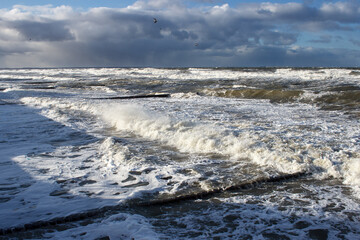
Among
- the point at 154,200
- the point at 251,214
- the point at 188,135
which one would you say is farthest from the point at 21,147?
the point at 251,214

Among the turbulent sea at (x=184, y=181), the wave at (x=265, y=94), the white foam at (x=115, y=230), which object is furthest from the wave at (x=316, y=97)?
the white foam at (x=115, y=230)

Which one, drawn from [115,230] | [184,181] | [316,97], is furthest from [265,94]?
[115,230]

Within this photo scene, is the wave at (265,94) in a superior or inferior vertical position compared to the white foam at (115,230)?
superior

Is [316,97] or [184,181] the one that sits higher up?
[316,97]

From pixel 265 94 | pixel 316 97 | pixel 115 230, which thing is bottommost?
pixel 115 230

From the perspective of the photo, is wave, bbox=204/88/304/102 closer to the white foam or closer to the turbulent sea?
the turbulent sea

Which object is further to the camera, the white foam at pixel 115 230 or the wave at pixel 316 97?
the wave at pixel 316 97

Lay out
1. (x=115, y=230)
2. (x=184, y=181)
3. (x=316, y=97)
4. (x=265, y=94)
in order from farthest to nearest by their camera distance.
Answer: (x=265, y=94), (x=316, y=97), (x=184, y=181), (x=115, y=230)

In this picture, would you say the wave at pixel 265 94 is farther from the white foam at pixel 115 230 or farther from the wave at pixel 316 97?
the white foam at pixel 115 230

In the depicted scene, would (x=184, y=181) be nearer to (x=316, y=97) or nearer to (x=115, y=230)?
(x=115, y=230)

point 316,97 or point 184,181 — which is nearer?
point 184,181

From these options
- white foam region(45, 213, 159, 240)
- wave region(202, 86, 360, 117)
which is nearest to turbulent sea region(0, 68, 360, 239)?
→ white foam region(45, 213, 159, 240)

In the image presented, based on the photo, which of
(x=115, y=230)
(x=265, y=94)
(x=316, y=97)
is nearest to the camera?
(x=115, y=230)

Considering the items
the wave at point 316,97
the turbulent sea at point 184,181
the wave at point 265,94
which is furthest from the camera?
the wave at point 265,94
